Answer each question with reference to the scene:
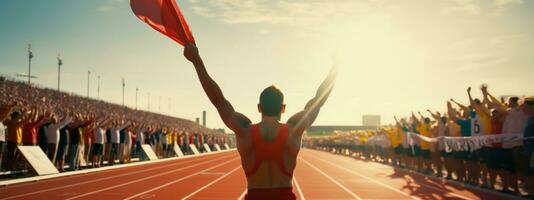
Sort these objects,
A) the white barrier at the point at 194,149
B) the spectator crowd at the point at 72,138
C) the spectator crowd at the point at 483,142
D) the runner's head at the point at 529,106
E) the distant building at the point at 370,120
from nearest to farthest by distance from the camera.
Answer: the runner's head at the point at 529,106, the spectator crowd at the point at 483,142, the spectator crowd at the point at 72,138, the white barrier at the point at 194,149, the distant building at the point at 370,120

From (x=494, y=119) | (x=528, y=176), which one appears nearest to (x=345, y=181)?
(x=494, y=119)

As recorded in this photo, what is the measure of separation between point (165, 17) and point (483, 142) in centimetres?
1193

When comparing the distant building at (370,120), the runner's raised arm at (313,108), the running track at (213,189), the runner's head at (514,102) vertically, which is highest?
the distant building at (370,120)

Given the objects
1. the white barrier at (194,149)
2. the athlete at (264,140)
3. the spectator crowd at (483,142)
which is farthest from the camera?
the white barrier at (194,149)

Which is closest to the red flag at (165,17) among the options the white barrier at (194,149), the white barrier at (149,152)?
the white barrier at (149,152)

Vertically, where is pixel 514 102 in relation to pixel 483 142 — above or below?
above

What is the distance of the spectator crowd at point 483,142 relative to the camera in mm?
12172

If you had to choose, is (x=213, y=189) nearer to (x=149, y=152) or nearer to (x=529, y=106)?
(x=529, y=106)

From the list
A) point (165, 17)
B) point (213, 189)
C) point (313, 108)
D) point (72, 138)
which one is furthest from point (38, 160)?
point (313, 108)

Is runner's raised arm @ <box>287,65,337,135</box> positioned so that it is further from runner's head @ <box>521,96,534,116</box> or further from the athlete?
runner's head @ <box>521,96,534,116</box>

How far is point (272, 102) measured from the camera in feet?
11.7

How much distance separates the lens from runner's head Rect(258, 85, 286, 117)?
3.56 meters

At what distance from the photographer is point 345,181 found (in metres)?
18.3

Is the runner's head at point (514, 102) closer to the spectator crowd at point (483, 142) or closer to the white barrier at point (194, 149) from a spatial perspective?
the spectator crowd at point (483, 142)
